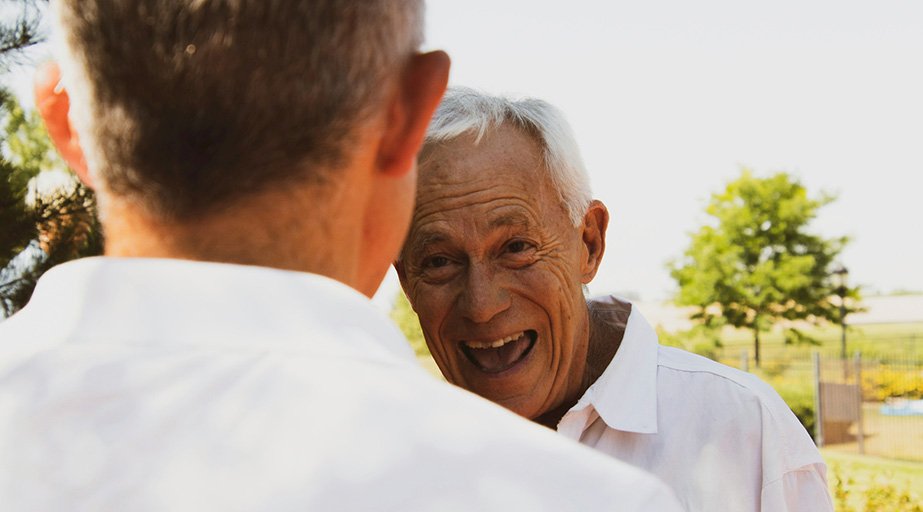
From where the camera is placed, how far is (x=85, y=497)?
2.89 ft

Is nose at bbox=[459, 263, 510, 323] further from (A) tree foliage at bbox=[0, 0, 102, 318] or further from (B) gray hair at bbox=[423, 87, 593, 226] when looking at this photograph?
(A) tree foliage at bbox=[0, 0, 102, 318]

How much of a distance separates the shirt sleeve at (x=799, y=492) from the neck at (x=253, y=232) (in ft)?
5.89

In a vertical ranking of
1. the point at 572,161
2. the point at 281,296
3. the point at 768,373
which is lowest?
the point at 768,373

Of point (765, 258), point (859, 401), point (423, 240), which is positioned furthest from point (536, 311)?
point (765, 258)

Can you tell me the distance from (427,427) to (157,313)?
300mm

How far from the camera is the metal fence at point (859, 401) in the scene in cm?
1845

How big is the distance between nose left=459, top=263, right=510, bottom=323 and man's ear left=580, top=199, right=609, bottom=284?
33 centimetres

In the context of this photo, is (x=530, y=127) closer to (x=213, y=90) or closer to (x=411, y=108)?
(x=411, y=108)

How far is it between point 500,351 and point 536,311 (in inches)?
7.1

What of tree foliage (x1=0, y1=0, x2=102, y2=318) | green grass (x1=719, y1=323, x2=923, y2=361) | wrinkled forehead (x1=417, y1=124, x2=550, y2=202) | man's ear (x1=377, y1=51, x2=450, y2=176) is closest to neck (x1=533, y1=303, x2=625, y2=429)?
wrinkled forehead (x1=417, y1=124, x2=550, y2=202)

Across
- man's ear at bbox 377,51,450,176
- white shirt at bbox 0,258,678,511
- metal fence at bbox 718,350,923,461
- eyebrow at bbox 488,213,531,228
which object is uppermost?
man's ear at bbox 377,51,450,176

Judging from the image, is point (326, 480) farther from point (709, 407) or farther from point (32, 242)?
point (32, 242)

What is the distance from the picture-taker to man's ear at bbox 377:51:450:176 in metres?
1.10

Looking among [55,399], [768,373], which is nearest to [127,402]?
[55,399]
